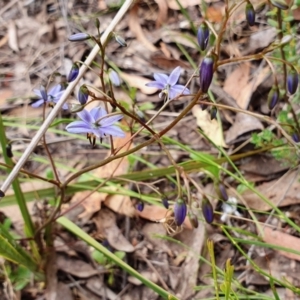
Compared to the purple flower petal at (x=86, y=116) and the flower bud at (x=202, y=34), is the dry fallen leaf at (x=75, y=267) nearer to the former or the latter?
the purple flower petal at (x=86, y=116)

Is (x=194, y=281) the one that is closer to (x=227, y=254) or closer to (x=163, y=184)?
(x=227, y=254)

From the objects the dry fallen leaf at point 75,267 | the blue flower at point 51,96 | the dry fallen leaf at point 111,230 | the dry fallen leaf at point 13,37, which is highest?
the blue flower at point 51,96

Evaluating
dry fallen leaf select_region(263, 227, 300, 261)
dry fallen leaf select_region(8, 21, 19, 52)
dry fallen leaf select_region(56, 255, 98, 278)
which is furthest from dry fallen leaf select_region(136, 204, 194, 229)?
dry fallen leaf select_region(8, 21, 19, 52)

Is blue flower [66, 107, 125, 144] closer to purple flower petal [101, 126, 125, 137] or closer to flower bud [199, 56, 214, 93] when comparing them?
purple flower petal [101, 126, 125, 137]

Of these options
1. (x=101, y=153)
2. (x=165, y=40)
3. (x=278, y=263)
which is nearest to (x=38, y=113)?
(x=101, y=153)

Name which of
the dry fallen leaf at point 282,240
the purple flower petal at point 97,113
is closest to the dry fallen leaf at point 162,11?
the dry fallen leaf at point 282,240

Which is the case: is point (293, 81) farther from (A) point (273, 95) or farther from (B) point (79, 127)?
(B) point (79, 127)
